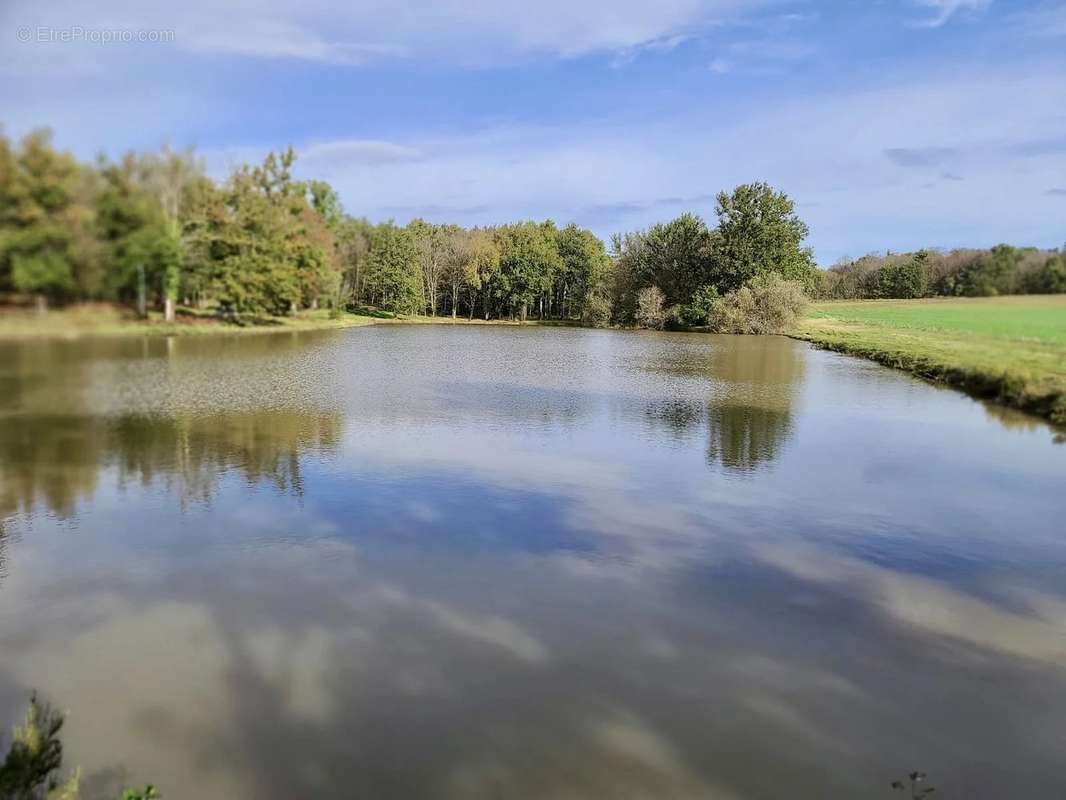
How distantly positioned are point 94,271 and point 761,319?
2649 inches

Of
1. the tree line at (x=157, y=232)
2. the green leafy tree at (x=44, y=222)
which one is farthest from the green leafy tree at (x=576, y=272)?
the green leafy tree at (x=44, y=222)

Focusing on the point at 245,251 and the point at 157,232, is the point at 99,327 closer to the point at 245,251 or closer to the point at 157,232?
the point at 157,232

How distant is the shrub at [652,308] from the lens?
259ft

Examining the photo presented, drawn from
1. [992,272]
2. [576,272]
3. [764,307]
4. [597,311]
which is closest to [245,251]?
[992,272]

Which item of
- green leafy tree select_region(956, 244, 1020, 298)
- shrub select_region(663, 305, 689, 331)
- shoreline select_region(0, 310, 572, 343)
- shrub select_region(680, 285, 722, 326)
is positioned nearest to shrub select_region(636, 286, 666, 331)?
shrub select_region(663, 305, 689, 331)

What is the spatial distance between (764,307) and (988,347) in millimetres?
34352

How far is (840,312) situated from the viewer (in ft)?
292

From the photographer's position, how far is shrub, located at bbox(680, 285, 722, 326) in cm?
7138

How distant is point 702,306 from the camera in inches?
2879

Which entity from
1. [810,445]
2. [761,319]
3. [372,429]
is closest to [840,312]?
[761,319]

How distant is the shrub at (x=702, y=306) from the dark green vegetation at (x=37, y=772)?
70125 mm

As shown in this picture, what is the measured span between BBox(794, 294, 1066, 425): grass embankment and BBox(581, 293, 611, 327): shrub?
34.5 metres

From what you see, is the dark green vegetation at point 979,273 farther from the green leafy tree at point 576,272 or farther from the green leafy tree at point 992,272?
the green leafy tree at point 576,272

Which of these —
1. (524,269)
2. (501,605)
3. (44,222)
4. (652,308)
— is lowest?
(501,605)
